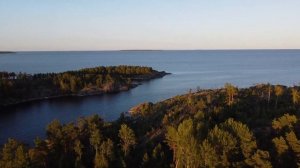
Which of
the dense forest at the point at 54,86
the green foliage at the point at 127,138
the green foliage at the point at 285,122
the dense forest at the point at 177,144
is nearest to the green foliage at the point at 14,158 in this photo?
the dense forest at the point at 177,144

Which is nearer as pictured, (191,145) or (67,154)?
(191,145)

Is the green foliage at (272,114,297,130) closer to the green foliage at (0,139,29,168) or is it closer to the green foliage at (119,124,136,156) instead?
the green foliage at (119,124,136,156)


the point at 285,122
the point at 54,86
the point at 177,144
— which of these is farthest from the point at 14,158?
the point at 54,86

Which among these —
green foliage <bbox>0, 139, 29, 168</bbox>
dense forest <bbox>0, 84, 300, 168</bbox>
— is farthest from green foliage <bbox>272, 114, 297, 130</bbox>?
green foliage <bbox>0, 139, 29, 168</bbox>

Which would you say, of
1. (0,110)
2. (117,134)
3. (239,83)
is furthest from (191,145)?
(239,83)

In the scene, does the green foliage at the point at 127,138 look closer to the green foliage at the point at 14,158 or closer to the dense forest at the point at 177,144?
the dense forest at the point at 177,144

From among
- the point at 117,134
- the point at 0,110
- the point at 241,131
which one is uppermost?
the point at 241,131

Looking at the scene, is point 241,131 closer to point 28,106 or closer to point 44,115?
point 44,115

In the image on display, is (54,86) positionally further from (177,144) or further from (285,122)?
(285,122)
